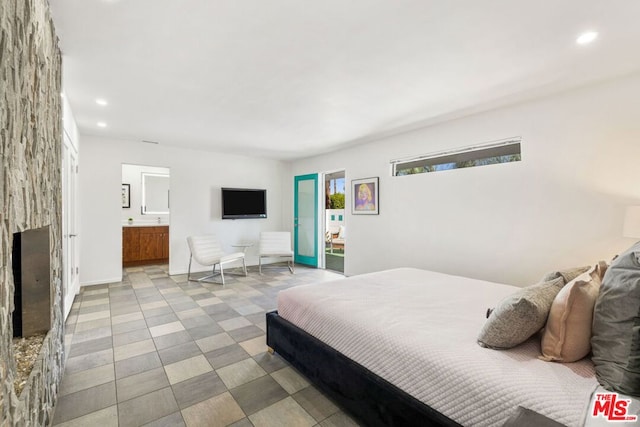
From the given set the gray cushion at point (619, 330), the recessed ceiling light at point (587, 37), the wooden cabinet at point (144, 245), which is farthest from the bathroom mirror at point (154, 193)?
the gray cushion at point (619, 330)

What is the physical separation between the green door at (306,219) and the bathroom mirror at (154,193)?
129 inches

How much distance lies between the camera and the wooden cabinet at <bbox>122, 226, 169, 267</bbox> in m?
6.18

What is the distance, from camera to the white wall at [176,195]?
466 centimetres

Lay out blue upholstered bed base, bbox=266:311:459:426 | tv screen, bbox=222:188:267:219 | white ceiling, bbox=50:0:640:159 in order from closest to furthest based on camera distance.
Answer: blue upholstered bed base, bbox=266:311:459:426, white ceiling, bbox=50:0:640:159, tv screen, bbox=222:188:267:219

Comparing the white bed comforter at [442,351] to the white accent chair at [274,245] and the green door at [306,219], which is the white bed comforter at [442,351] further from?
the green door at [306,219]

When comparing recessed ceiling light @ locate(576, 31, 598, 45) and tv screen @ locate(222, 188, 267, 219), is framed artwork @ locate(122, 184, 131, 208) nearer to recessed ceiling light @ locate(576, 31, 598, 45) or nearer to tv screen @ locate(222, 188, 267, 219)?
tv screen @ locate(222, 188, 267, 219)

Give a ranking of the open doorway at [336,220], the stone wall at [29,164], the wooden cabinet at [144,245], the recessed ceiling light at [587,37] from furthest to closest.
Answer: the open doorway at [336,220]
the wooden cabinet at [144,245]
the recessed ceiling light at [587,37]
the stone wall at [29,164]

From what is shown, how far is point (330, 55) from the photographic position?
223 centimetres

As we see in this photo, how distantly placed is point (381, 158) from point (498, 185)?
1.83 m

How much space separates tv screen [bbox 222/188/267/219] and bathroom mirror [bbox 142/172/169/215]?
7.42ft

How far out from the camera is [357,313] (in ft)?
6.29

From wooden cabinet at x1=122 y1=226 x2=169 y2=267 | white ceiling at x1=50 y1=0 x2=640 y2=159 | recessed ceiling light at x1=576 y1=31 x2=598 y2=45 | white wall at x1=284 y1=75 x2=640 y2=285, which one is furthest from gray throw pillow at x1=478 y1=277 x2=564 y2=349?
wooden cabinet at x1=122 y1=226 x2=169 y2=267

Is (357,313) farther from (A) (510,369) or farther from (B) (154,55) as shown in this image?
(B) (154,55)

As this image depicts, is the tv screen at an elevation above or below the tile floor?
above
